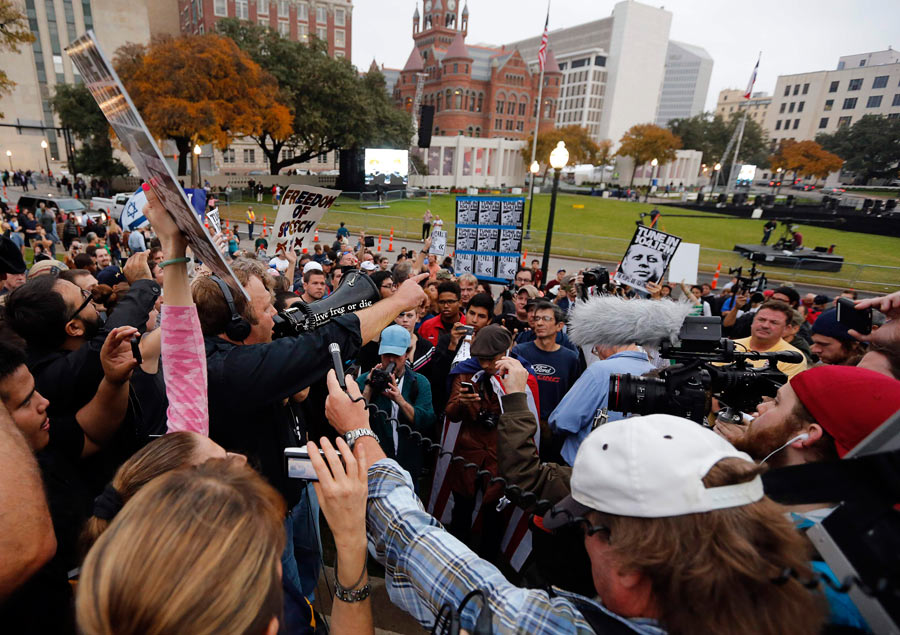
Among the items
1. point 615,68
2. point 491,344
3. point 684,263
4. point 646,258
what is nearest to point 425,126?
point 684,263

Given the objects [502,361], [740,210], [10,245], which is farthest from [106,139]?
[740,210]

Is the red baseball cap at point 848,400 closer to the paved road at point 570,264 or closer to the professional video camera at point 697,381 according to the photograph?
the professional video camera at point 697,381

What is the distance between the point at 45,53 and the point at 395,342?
66507 mm

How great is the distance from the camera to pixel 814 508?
1.39m

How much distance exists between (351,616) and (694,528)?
3.06 ft

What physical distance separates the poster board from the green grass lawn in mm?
13549

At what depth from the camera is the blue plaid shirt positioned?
1.12 meters

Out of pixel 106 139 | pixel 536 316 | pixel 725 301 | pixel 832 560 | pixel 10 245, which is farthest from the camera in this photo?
pixel 106 139

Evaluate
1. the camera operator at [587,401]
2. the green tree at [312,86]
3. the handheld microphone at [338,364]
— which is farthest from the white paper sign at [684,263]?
the green tree at [312,86]

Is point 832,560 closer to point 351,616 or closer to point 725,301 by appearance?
point 351,616

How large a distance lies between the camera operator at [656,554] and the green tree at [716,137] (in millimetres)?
99554

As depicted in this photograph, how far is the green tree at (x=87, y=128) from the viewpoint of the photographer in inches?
1419

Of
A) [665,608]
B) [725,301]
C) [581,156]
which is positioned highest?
[581,156]

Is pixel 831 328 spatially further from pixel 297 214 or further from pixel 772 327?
pixel 297 214
